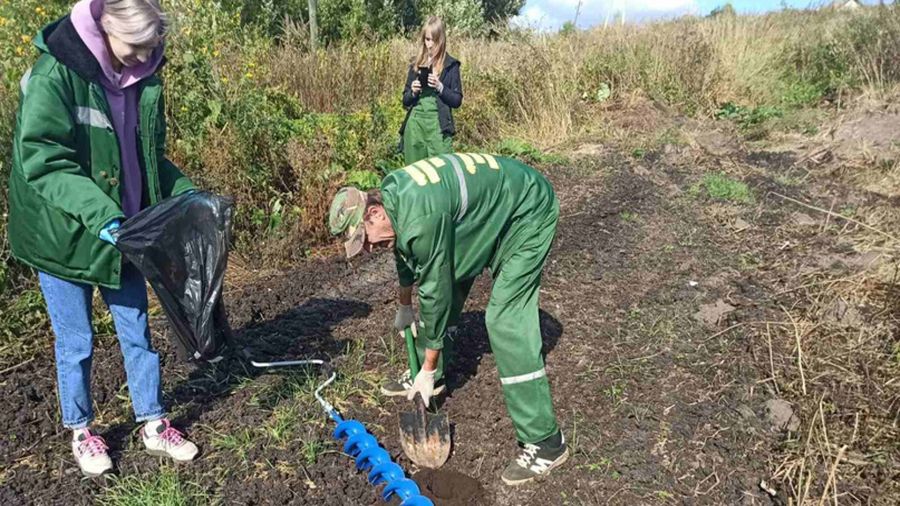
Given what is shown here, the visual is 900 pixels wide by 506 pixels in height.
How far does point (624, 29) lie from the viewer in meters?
11.2

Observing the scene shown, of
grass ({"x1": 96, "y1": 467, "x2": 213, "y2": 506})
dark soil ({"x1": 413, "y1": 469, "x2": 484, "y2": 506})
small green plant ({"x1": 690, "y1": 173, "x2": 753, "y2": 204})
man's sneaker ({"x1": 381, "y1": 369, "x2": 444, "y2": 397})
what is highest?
small green plant ({"x1": 690, "y1": 173, "x2": 753, "y2": 204})

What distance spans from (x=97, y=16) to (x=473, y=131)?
6412mm

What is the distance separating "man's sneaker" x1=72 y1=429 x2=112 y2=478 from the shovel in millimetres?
1248

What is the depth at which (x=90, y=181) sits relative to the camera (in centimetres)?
213

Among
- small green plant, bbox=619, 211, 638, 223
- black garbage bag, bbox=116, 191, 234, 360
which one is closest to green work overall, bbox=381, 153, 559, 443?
black garbage bag, bbox=116, 191, 234, 360

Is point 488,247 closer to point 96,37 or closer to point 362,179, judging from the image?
point 96,37

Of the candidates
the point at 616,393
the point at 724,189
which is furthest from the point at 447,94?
the point at 616,393

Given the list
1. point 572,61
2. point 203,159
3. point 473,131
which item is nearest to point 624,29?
point 572,61

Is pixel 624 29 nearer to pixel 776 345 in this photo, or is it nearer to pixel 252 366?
pixel 776 345

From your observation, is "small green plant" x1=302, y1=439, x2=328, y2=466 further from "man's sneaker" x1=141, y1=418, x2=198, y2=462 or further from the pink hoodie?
the pink hoodie

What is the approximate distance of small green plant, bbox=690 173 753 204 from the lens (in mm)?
6121

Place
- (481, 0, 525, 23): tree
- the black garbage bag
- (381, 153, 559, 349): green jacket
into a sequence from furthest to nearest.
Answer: (481, 0, 525, 23): tree
(381, 153, 559, 349): green jacket
the black garbage bag

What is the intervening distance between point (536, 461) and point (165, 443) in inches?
63.6

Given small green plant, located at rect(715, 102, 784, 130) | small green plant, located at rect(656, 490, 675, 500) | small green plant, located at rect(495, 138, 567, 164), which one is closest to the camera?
small green plant, located at rect(656, 490, 675, 500)
